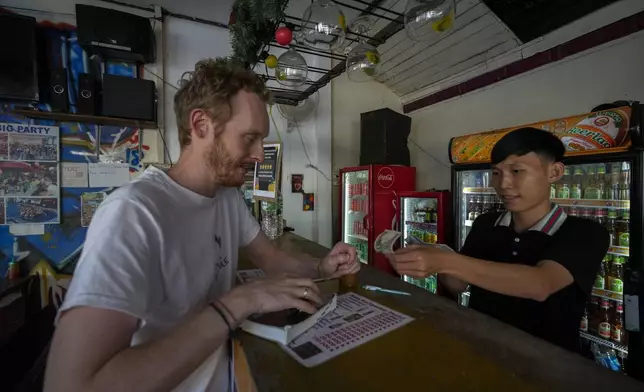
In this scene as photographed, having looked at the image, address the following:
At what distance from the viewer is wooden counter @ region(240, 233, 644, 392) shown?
2.14 ft

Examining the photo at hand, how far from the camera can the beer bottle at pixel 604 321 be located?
1897 millimetres

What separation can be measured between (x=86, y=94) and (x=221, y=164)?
273 centimetres

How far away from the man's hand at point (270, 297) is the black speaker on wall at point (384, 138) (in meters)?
2.86

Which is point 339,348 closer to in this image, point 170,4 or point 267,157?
point 267,157

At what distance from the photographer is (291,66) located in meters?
2.33

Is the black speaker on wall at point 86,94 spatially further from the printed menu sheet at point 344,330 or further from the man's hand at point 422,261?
the man's hand at point 422,261

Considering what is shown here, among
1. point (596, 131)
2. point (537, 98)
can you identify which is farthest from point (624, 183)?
point (537, 98)

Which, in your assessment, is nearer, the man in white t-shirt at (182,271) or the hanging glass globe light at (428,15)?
the man in white t-shirt at (182,271)

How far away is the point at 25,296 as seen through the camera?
257 cm

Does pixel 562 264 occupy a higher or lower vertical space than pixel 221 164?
lower

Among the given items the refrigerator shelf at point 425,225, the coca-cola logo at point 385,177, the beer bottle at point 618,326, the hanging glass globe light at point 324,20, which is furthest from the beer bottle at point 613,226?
the hanging glass globe light at point 324,20

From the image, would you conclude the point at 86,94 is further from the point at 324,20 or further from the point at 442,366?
the point at 442,366

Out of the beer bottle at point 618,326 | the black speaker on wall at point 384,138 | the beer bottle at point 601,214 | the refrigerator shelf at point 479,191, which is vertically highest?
the black speaker on wall at point 384,138

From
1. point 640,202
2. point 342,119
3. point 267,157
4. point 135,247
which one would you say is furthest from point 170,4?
point 640,202
